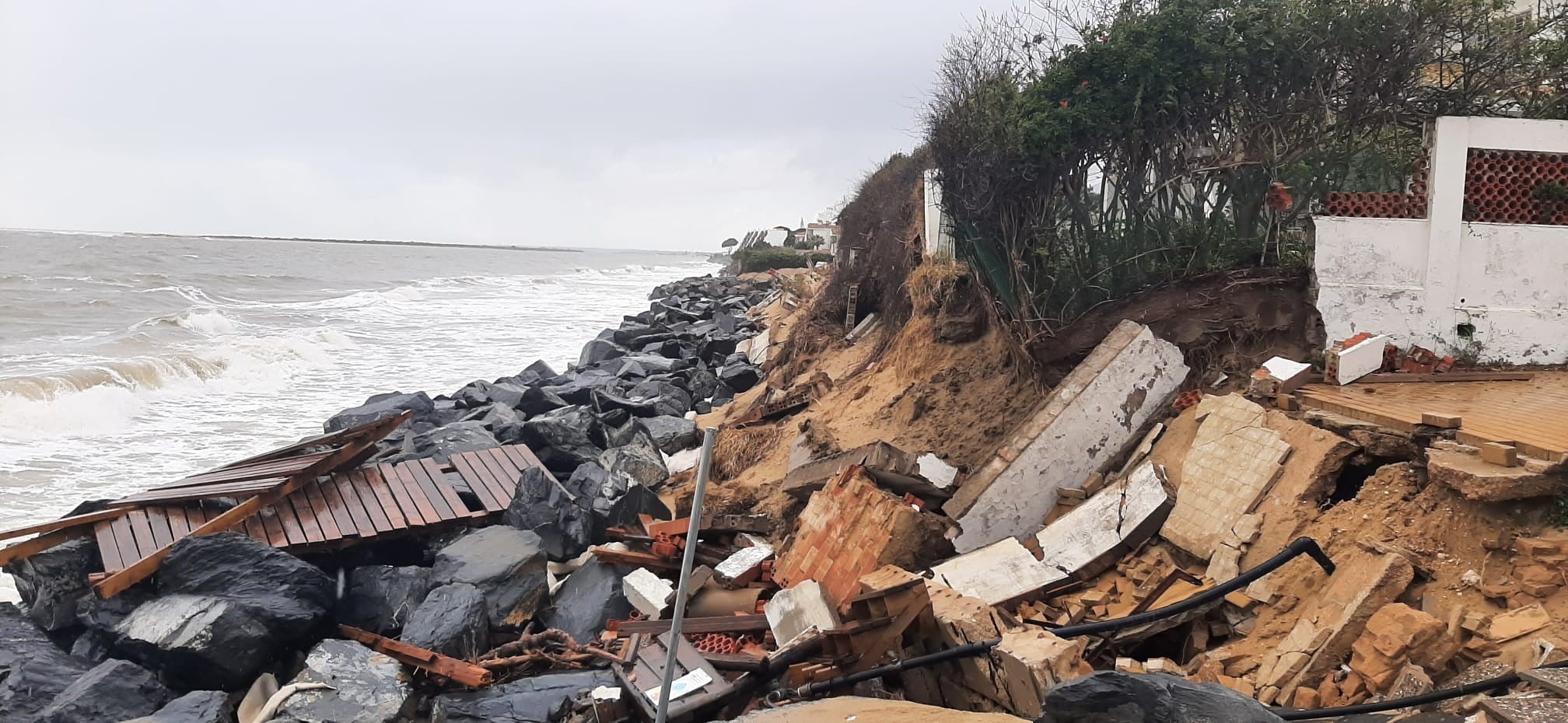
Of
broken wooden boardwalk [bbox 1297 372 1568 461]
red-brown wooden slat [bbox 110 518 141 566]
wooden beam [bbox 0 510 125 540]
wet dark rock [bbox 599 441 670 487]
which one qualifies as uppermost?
broken wooden boardwalk [bbox 1297 372 1568 461]

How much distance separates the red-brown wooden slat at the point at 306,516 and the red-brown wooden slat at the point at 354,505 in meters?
0.26

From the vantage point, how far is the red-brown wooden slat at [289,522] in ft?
21.4

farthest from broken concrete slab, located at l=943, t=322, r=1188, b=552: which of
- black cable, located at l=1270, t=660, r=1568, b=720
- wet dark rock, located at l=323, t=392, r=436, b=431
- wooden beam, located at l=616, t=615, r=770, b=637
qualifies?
wet dark rock, located at l=323, t=392, r=436, b=431

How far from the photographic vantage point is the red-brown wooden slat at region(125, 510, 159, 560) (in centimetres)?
611

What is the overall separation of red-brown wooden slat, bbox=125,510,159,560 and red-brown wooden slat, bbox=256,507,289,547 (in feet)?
2.25

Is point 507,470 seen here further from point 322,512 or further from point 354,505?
point 322,512

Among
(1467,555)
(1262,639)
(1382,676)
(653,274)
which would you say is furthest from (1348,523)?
(653,274)

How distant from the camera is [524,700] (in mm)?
4832

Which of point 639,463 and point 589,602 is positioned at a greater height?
point 639,463

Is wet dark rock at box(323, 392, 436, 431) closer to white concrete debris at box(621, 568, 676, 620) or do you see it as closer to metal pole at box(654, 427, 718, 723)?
white concrete debris at box(621, 568, 676, 620)

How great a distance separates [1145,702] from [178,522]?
6874 mm

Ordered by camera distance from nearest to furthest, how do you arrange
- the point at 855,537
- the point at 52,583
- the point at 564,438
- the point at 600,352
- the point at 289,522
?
1. the point at 855,537
2. the point at 52,583
3. the point at 289,522
4. the point at 564,438
5. the point at 600,352

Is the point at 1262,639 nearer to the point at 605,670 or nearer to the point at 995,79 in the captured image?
the point at 605,670

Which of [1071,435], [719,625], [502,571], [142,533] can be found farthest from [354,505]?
[1071,435]
